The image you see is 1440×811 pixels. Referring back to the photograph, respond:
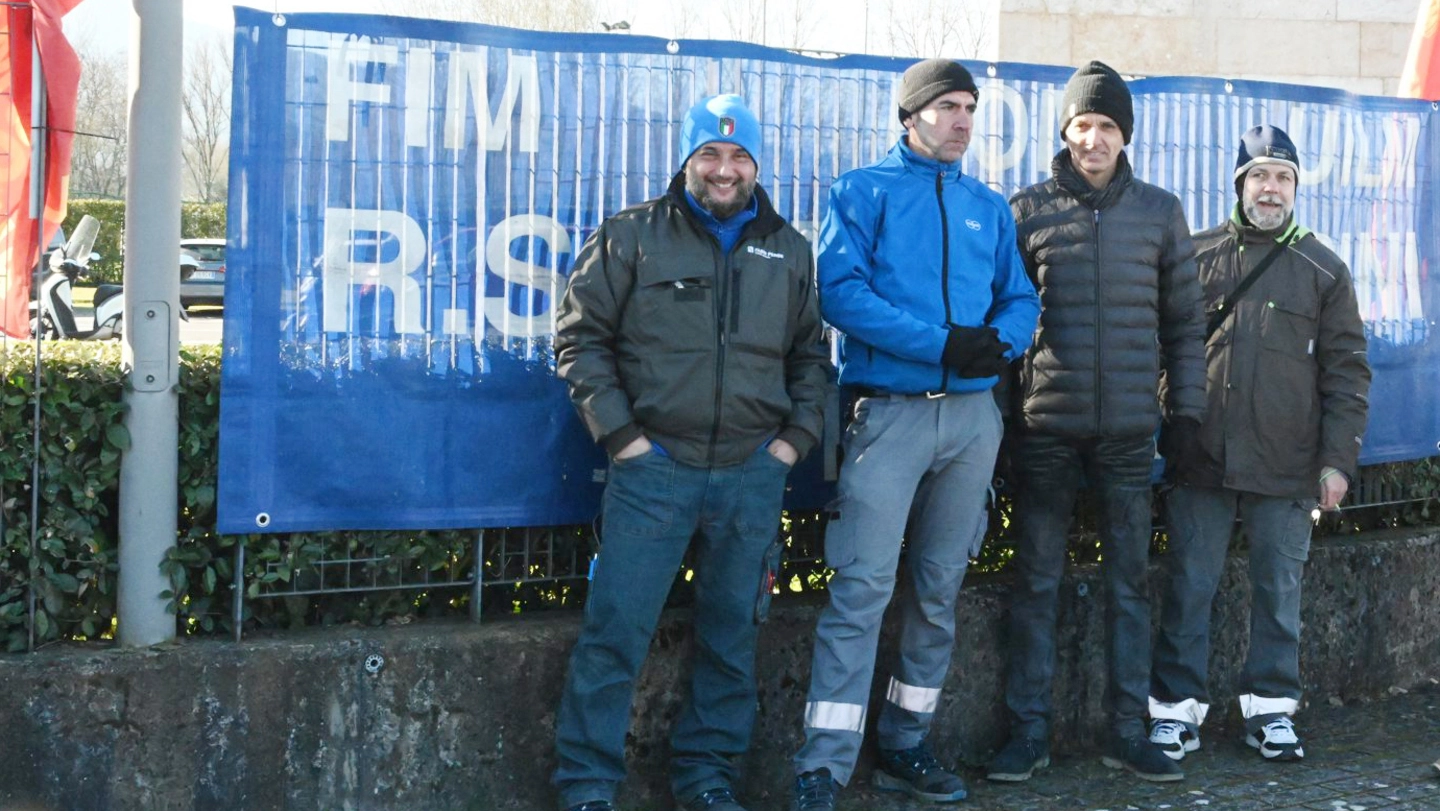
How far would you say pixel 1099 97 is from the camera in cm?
515

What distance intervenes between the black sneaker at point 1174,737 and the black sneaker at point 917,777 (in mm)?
767

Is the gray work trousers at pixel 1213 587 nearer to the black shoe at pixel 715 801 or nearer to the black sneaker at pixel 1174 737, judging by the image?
the black sneaker at pixel 1174 737

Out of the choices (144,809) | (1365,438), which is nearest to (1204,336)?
(1365,438)

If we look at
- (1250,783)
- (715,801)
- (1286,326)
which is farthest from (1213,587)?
(715,801)

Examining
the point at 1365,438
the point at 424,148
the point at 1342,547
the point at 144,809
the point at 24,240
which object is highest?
the point at 424,148

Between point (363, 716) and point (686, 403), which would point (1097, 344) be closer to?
point (686, 403)

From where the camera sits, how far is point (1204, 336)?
5301mm

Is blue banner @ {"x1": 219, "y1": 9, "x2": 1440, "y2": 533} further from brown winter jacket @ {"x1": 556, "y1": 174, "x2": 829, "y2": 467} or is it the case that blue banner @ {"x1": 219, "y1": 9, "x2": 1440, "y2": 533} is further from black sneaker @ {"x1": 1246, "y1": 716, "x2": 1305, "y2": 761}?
black sneaker @ {"x1": 1246, "y1": 716, "x2": 1305, "y2": 761}

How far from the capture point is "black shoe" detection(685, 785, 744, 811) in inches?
185

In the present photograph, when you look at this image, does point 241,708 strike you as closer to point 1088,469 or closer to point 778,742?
point 778,742

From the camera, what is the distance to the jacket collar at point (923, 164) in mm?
4902

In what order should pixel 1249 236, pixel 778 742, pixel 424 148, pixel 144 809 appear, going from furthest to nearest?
pixel 1249 236, pixel 778 742, pixel 424 148, pixel 144 809

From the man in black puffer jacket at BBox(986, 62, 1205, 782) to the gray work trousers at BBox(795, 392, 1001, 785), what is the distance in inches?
11.7

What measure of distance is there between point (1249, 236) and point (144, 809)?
399 cm
